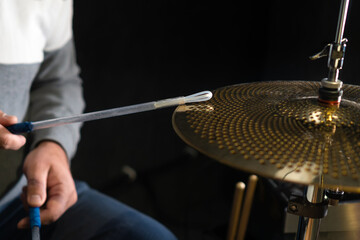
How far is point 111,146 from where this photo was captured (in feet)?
4.62

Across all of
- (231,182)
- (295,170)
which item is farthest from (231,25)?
(295,170)

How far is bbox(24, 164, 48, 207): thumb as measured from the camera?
63cm

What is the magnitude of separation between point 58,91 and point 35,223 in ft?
1.35

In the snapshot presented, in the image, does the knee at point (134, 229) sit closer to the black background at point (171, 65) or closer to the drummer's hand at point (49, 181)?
the drummer's hand at point (49, 181)

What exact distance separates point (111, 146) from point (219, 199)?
24.2 inches

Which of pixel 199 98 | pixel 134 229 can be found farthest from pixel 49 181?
pixel 199 98

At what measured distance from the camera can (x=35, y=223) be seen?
A: 1.95 ft

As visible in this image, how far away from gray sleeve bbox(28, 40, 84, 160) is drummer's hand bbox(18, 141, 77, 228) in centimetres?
7

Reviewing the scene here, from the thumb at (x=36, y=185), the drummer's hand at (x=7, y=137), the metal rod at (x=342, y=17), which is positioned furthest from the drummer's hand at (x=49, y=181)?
the metal rod at (x=342, y=17)

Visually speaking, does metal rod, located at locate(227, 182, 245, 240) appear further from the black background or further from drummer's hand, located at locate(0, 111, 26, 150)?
drummer's hand, located at locate(0, 111, 26, 150)

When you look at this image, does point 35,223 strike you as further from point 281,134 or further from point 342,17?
point 342,17

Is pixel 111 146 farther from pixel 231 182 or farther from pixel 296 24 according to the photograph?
pixel 296 24

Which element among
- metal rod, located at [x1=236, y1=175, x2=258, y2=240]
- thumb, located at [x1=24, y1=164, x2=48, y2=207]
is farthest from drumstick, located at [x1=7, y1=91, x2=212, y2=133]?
metal rod, located at [x1=236, y1=175, x2=258, y2=240]

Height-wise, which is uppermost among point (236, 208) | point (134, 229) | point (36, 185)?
point (36, 185)
